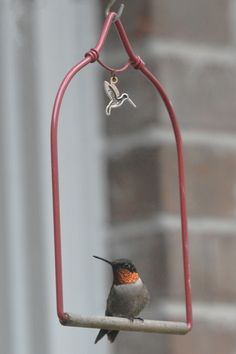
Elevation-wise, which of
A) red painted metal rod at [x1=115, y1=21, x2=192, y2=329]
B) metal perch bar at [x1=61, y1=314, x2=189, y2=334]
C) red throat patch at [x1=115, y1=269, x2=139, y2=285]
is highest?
red painted metal rod at [x1=115, y1=21, x2=192, y2=329]

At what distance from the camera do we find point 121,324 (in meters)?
1.47

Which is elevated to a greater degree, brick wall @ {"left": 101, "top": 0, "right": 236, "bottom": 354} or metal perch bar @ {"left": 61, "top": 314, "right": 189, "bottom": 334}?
brick wall @ {"left": 101, "top": 0, "right": 236, "bottom": 354}

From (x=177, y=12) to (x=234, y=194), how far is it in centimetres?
32

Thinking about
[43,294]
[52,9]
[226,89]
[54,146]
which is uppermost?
[52,9]

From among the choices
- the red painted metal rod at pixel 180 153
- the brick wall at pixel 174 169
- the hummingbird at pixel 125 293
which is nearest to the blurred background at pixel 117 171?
the brick wall at pixel 174 169

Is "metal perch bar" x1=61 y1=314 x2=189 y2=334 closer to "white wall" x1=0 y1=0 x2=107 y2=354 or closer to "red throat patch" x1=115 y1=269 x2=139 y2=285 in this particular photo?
"red throat patch" x1=115 y1=269 x2=139 y2=285

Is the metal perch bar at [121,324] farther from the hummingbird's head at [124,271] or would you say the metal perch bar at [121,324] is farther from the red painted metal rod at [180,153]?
the hummingbird's head at [124,271]

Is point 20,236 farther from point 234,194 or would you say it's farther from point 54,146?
point 54,146

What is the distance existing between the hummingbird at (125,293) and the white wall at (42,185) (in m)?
0.67

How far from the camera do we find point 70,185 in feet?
8.52

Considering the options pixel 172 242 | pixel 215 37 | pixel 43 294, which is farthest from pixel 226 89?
pixel 43 294

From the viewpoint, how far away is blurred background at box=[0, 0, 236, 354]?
243 cm

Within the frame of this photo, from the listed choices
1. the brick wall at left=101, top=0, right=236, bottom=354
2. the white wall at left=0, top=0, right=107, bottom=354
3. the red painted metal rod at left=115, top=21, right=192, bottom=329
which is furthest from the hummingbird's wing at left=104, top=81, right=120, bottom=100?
the white wall at left=0, top=0, right=107, bottom=354

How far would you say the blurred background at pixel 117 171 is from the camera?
2.43 metres
